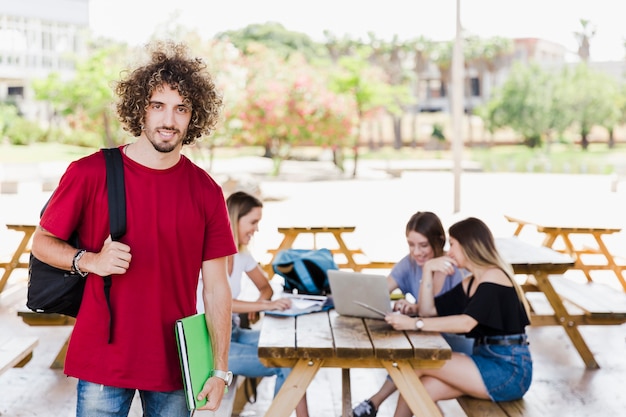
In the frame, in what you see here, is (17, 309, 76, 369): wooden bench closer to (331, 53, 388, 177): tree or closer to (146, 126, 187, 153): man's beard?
(146, 126, 187, 153): man's beard

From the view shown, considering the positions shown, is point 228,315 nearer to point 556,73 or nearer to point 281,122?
point 281,122

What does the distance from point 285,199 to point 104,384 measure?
1647 centimetres

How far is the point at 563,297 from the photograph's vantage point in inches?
203

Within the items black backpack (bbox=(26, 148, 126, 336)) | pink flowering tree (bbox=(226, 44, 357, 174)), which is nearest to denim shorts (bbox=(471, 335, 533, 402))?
black backpack (bbox=(26, 148, 126, 336))

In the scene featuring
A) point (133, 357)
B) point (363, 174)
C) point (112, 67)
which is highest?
point (112, 67)

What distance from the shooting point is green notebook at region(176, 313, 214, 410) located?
188 cm

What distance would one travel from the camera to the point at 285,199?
18.3 metres

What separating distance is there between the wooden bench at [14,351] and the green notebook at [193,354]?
5.16 feet

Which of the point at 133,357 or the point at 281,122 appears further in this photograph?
the point at 281,122

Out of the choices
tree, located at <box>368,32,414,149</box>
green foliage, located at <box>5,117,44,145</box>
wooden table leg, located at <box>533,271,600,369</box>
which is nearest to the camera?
wooden table leg, located at <box>533,271,600,369</box>

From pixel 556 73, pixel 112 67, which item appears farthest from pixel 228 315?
pixel 556 73

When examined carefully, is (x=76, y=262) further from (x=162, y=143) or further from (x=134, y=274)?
(x=162, y=143)

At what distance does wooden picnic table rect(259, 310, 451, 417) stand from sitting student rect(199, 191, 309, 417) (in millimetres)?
524

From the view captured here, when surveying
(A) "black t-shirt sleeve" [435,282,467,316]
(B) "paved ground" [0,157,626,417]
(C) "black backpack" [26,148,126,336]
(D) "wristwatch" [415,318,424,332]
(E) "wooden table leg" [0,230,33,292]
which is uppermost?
(C) "black backpack" [26,148,126,336]
